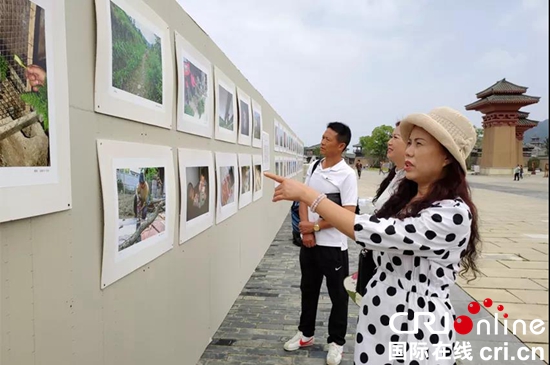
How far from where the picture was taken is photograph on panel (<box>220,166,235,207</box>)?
3436mm

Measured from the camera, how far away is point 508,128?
35.5 m

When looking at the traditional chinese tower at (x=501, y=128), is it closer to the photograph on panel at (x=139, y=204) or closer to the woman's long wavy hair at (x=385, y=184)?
the woman's long wavy hair at (x=385, y=184)

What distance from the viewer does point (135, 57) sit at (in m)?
1.82

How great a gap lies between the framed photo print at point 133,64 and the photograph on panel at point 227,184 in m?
1.25

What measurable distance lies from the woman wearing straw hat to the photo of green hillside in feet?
2.93

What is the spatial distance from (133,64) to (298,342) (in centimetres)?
257

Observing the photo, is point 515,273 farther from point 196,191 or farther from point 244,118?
point 196,191

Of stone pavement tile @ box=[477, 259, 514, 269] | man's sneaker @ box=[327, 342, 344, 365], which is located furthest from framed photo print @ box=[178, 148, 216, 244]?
stone pavement tile @ box=[477, 259, 514, 269]

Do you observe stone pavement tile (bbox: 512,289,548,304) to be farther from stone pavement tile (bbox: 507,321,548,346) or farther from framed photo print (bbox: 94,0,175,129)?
framed photo print (bbox: 94,0,175,129)

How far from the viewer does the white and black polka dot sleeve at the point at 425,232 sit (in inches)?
55.9

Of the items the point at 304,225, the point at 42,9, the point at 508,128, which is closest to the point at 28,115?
the point at 42,9

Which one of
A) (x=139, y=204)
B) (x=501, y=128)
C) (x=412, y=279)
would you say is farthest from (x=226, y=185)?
(x=501, y=128)

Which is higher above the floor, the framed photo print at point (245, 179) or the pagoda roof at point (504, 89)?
the pagoda roof at point (504, 89)

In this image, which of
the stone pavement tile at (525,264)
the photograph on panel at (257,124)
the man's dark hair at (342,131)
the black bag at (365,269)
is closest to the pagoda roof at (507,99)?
the stone pavement tile at (525,264)
